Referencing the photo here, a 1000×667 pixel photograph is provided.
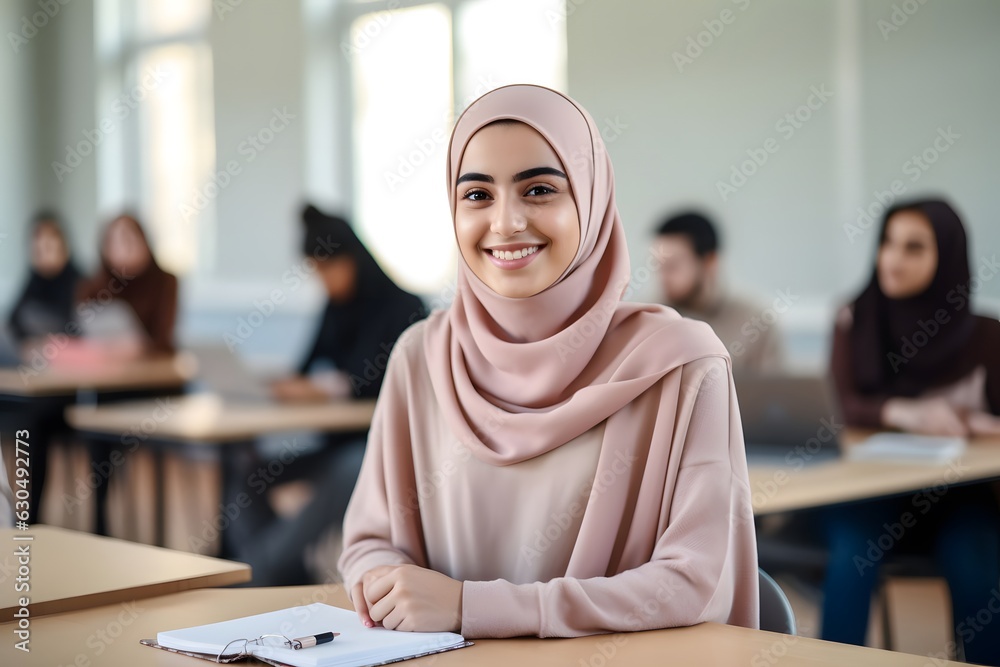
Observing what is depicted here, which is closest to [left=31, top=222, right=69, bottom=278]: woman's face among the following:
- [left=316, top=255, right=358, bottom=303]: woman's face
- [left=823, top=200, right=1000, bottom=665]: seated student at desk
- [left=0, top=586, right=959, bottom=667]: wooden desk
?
[left=316, top=255, right=358, bottom=303]: woman's face

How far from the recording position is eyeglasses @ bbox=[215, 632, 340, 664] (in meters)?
1.21

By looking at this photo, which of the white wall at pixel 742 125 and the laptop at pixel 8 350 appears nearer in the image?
the white wall at pixel 742 125

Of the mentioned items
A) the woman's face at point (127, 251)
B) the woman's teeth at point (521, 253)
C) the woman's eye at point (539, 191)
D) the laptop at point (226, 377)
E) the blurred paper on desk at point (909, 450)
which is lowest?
the blurred paper on desk at point (909, 450)

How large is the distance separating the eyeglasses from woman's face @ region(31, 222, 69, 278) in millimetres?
5814

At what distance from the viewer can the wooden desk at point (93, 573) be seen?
4.93 ft

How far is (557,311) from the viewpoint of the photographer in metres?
1.52

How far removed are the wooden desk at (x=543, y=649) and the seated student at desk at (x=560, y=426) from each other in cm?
6

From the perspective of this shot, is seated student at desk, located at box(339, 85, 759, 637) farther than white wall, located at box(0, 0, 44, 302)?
No

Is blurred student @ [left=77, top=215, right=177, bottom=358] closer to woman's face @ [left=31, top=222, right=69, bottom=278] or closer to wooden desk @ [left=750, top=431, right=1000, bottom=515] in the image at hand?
woman's face @ [left=31, top=222, right=69, bottom=278]

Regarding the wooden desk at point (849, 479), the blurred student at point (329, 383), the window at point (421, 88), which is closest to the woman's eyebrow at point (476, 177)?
the wooden desk at point (849, 479)

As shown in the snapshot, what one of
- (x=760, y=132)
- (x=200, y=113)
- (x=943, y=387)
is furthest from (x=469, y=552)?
(x=200, y=113)

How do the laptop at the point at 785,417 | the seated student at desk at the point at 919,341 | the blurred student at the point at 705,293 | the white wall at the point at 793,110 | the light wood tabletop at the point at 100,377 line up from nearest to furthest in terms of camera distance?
the laptop at the point at 785,417, the seated student at desk at the point at 919,341, the white wall at the point at 793,110, the blurred student at the point at 705,293, the light wood tabletop at the point at 100,377

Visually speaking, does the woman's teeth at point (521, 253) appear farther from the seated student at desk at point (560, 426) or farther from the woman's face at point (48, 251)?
the woman's face at point (48, 251)

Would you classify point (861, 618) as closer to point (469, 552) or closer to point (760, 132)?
point (469, 552)
